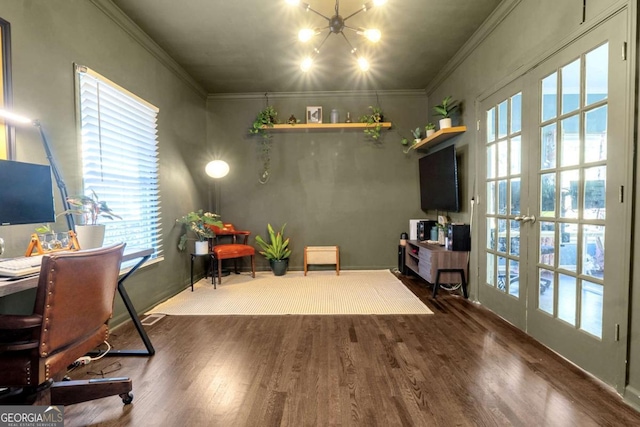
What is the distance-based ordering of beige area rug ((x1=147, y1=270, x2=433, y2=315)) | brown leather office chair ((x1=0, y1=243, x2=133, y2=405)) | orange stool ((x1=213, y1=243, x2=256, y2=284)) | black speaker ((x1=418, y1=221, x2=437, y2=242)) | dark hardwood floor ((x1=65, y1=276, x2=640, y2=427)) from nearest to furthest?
1. brown leather office chair ((x1=0, y1=243, x2=133, y2=405))
2. dark hardwood floor ((x1=65, y1=276, x2=640, y2=427))
3. beige area rug ((x1=147, y1=270, x2=433, y2=315))
4. orange stool ((x1=213, y1=243, x2=256, y2=284))
5. black speaker ((x1=418, y1=221, x2=437, y2=242))

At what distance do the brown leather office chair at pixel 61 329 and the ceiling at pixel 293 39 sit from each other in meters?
2.37

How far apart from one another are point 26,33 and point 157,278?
232 centimetres

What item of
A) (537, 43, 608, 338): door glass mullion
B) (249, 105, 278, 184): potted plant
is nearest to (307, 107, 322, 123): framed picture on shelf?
(249, 105, 278, 184): potted plant

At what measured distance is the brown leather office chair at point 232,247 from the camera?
405 cm

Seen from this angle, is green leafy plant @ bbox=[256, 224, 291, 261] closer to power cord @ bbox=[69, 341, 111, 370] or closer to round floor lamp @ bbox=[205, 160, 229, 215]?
round floor lamp @ bbox=[205, 160, 229, 215]

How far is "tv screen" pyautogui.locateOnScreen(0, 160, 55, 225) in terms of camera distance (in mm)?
1555

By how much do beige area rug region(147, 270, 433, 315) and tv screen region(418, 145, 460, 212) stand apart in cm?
117

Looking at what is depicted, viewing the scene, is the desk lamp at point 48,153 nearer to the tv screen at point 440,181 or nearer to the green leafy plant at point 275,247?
the green leafy plant at point 275,247

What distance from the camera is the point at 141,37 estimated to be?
10.1 feet

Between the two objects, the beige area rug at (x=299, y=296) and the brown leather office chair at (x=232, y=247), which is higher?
the brown leather office chair at (x=232, y=247)

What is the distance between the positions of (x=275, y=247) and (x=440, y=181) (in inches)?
98.2

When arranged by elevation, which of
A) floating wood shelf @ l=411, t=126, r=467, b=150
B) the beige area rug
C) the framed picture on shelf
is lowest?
the beige area rug

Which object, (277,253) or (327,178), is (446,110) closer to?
(327,178)

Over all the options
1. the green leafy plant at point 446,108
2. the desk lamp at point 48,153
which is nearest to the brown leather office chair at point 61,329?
the desk lamp at point 48,153
